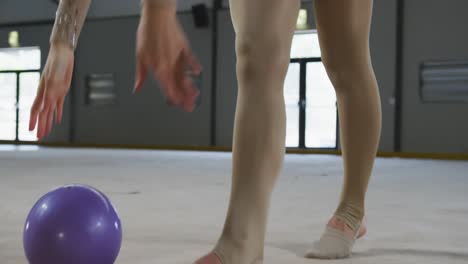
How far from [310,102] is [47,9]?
7.33 metres

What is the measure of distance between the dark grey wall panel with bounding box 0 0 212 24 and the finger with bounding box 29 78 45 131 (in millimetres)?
13627

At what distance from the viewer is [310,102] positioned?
13219 mm

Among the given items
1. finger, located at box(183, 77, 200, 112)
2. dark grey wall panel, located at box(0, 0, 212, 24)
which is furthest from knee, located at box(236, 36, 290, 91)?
dark grey wall panel, located at box(0, 0, 212, 24)

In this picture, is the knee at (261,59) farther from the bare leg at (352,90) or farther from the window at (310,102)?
the window at (310,102)

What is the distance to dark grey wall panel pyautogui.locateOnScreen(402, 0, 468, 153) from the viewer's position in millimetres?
11953

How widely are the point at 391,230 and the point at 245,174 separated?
1.26 m

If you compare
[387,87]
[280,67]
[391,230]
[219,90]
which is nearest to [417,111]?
[387,87]

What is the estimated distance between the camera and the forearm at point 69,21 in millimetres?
1135

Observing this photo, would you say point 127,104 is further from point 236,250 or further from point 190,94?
point 190,94

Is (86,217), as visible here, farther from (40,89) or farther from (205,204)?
(205,204)

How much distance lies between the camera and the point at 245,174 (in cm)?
144

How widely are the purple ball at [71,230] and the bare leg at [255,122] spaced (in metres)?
0.27

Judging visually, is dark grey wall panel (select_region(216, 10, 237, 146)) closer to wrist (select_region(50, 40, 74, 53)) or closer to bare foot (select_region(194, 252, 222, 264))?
bare foot (select_region(194, 252, 222, 264))

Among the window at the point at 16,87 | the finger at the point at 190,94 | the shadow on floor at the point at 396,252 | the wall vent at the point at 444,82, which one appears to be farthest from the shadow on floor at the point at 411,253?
the window at the point at 16,87
